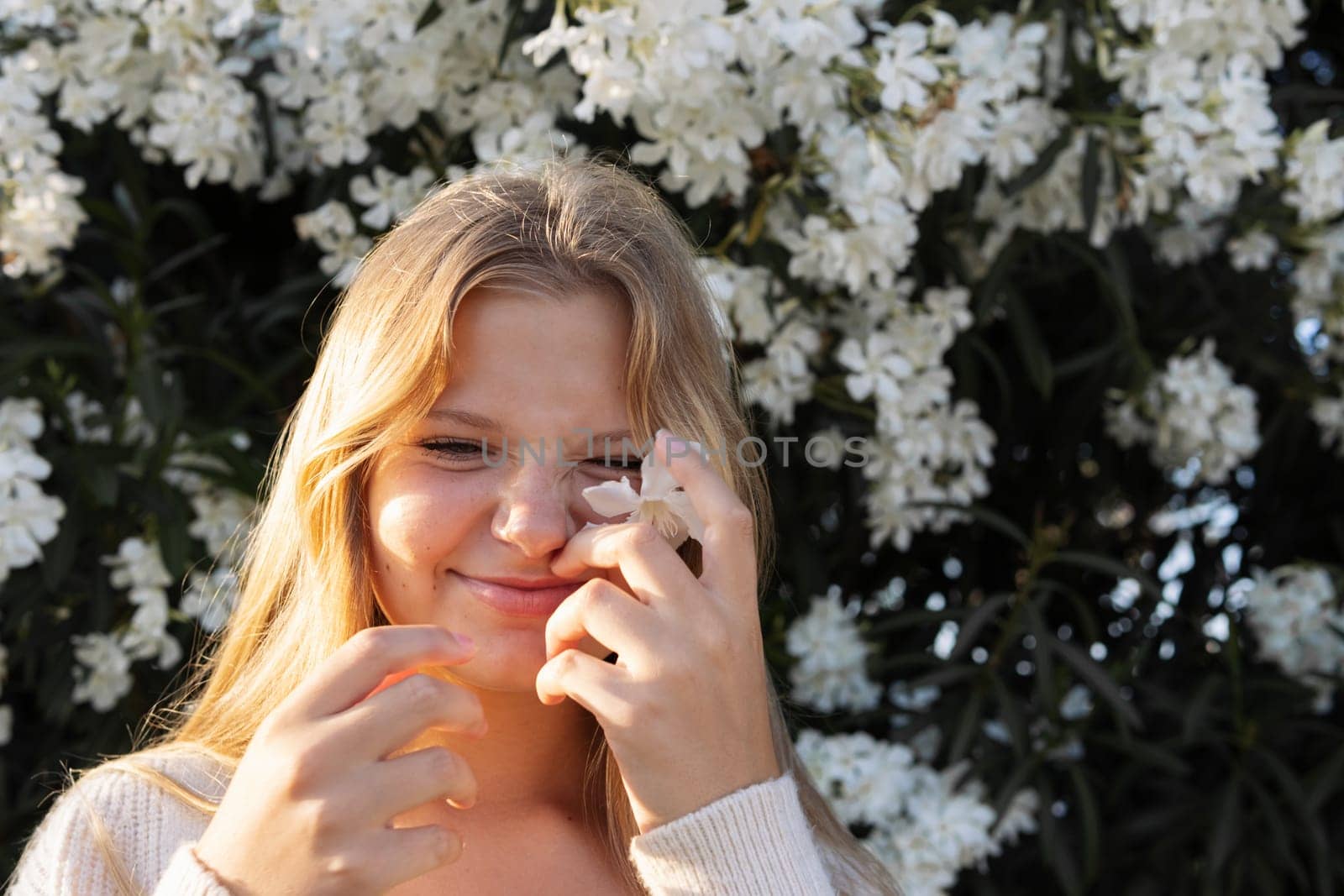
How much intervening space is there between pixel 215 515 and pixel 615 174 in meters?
0.86

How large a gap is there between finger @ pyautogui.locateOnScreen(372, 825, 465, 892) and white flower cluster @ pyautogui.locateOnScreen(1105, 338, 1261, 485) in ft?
5.03

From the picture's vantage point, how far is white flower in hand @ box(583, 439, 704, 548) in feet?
3.70

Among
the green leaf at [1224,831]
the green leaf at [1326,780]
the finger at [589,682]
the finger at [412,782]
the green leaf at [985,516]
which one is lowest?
the green leaf at [1224,831]

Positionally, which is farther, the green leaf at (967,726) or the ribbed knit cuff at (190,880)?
the green leaf at (967,726)

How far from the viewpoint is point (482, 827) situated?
1.31 metres

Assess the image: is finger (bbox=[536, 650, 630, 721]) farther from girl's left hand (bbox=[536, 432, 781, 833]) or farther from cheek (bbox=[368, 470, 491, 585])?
cheek (bbox=[368, 470, 491, 585])

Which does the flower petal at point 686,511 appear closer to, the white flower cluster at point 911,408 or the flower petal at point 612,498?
the flower petal at point 612,498

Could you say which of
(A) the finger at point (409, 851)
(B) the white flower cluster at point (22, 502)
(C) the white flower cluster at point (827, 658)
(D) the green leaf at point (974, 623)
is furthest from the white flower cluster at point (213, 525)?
(D) the green leaf at point (974, 623)

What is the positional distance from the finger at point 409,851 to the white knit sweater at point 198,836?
129mm

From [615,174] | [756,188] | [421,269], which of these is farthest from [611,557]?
[756,188]

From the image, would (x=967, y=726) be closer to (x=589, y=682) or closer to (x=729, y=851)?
(x=729, y=851)

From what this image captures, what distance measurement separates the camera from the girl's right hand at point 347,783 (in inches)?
37.3

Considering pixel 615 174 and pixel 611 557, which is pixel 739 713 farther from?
pixel 615 174

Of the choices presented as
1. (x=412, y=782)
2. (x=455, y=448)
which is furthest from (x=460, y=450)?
(x=412, y=782)
